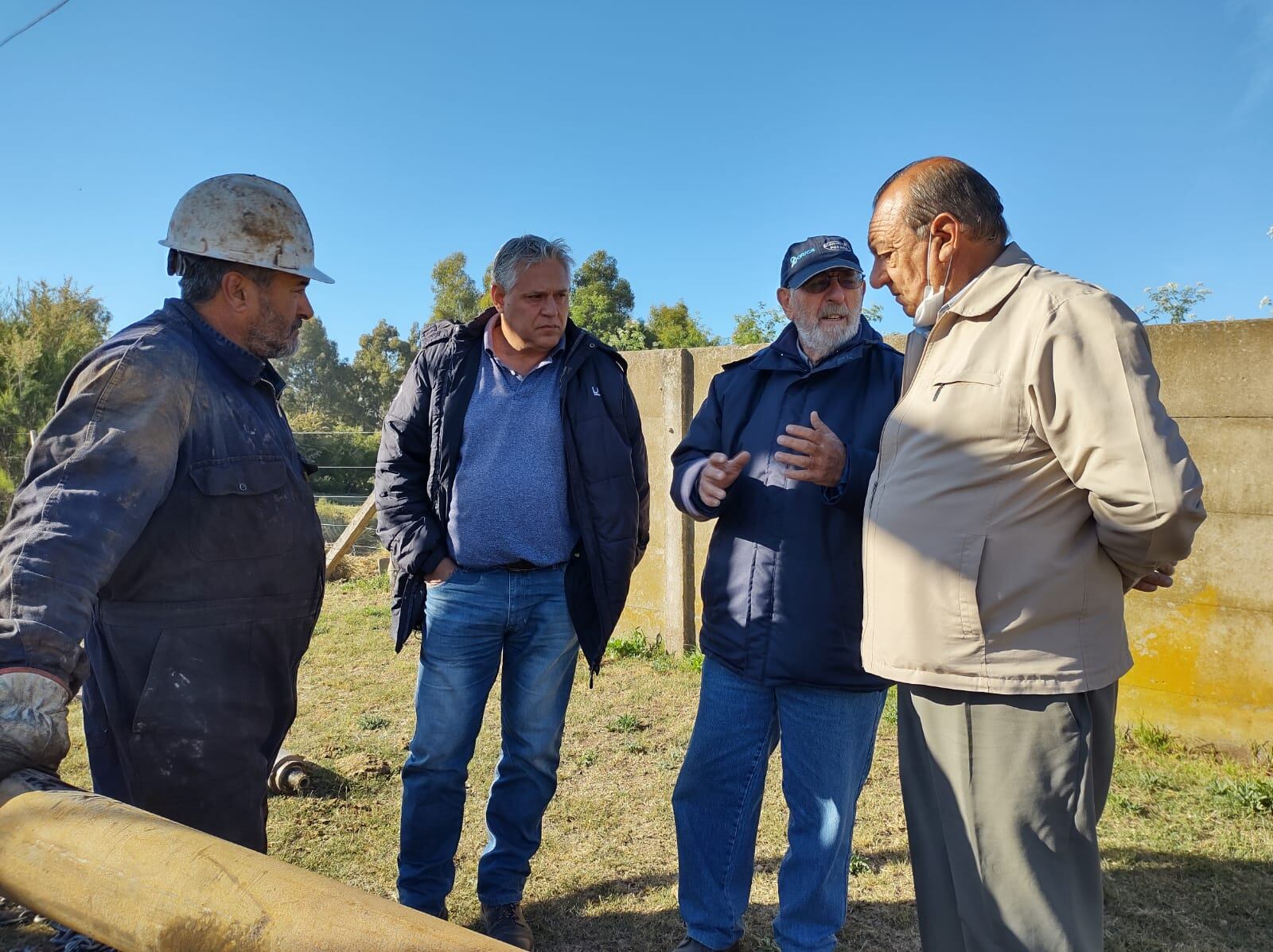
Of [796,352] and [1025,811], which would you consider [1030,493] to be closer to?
[1025,811]

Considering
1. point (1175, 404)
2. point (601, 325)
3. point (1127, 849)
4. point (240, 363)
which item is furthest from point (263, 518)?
point (601, 325)

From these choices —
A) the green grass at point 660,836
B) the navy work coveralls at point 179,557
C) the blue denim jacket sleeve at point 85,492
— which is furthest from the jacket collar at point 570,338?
the green grass at point 660,836

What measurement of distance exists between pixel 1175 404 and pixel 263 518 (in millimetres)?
4059

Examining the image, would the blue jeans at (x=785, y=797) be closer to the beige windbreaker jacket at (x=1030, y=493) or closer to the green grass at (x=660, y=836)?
the green grass at (x=660, y=836)

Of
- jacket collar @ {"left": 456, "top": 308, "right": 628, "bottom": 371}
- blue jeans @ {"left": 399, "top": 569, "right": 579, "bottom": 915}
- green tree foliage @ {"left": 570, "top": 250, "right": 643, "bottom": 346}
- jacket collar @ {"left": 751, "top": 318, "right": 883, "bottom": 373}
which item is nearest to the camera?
jacket collar @ {"left": 751, "top": 318, "right": 883, "bottom": 373}

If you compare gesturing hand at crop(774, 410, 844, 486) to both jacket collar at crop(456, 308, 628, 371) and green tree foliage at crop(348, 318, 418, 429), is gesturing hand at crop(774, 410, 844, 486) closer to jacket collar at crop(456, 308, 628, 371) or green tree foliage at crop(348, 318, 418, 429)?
jacket collar at crop(456, 308, 628, 371)

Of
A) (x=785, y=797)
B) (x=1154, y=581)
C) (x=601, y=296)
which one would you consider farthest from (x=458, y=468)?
(x=601, y=296)

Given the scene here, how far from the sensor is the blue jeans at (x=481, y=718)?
2.78m

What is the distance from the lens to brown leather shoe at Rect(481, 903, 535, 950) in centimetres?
279

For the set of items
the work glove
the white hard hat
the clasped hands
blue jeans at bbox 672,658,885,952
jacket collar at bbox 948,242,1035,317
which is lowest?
blue jeans at bbox 672,658,885,952

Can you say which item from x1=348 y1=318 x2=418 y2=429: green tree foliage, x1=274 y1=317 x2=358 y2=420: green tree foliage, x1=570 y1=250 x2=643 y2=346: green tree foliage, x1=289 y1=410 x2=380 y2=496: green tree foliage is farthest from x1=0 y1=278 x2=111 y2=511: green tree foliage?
x1=274 y1=317 x2=358 y2=420: green tree foliage

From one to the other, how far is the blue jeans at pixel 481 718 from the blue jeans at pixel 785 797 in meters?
0.51

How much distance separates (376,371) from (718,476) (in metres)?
51.4

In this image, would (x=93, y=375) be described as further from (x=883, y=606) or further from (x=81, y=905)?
(x=883, y=606)
